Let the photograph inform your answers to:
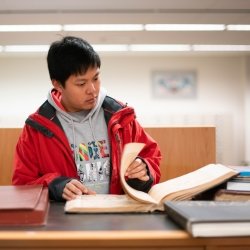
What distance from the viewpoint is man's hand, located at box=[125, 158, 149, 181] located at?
100 centimetres

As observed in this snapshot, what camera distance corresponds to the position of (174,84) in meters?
7.25

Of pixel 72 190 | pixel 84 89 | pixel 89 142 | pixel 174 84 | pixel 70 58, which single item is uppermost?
pixel 174 84

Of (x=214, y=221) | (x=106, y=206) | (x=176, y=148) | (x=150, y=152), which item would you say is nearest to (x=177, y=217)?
(x=214, y=221)

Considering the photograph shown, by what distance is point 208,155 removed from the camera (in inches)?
73.1

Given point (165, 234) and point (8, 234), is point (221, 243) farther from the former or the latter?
point (8, 234)

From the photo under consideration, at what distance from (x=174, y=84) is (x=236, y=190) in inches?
257

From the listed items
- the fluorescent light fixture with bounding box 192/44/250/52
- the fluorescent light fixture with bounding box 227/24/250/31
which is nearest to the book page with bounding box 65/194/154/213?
the fluorescent light fixture with bounding box 227/24/250/31

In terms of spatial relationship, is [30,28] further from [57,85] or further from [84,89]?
[84,89]

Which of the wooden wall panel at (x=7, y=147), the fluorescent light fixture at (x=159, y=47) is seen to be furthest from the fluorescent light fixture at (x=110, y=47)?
the wooden wall panel at (x=7, y=147)

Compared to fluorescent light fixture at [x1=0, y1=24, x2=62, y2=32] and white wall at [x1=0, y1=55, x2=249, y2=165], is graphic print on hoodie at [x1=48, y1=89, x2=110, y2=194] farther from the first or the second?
white wall at [x1=0, y1=55, x2=249, y2=165]

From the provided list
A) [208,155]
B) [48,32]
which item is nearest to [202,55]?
[48,32]

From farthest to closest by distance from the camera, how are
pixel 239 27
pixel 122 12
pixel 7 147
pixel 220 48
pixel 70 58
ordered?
pixel 220 48 < pixel 239 27 < pixel 122 12 < pixel 7 147 < pixel 70 58

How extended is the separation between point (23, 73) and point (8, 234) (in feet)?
22.7

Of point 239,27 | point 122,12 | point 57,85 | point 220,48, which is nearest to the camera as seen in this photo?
point 57,85
